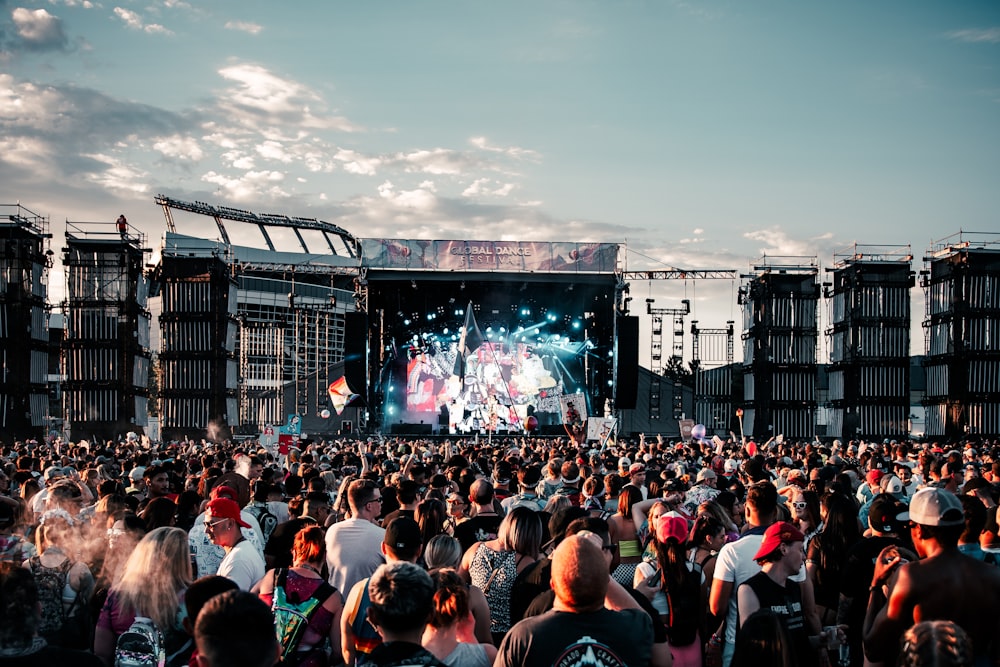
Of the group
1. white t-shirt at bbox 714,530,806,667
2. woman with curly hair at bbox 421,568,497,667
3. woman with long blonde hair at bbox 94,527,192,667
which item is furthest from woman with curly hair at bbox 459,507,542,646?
woman with long blonde hair at bbox 94,527,192,667

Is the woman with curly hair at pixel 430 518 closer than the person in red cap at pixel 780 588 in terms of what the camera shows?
No

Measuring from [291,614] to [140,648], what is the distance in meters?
0.77

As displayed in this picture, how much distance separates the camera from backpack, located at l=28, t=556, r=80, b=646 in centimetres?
550

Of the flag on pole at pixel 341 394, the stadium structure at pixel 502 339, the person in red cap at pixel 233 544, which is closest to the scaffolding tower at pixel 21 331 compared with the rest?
the stadium structure at pixel 502 339

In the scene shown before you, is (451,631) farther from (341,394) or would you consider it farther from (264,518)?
(341,394)

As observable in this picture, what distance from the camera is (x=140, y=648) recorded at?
15.9 ft

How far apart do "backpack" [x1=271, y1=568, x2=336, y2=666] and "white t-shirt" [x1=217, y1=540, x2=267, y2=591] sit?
0.75 m

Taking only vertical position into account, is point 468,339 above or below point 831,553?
above

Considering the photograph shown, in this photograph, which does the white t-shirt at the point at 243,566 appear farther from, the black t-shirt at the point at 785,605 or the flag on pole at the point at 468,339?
the flag on pole at the point at 468,339

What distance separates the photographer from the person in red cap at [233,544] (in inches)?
242

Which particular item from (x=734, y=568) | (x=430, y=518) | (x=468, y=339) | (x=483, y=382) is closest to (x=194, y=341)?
(x=468, y=339)

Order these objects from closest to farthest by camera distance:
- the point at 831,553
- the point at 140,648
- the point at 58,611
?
the point at 140,648 < the point at 58,611 < the point at 831,553

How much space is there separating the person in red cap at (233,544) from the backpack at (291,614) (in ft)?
2.56

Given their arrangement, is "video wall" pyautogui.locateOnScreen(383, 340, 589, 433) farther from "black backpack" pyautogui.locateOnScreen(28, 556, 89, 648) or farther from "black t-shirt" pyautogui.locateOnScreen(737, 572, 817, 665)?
"black t-shirt" pyautogui.locateOnScreen(737, 572, 817, 665)
